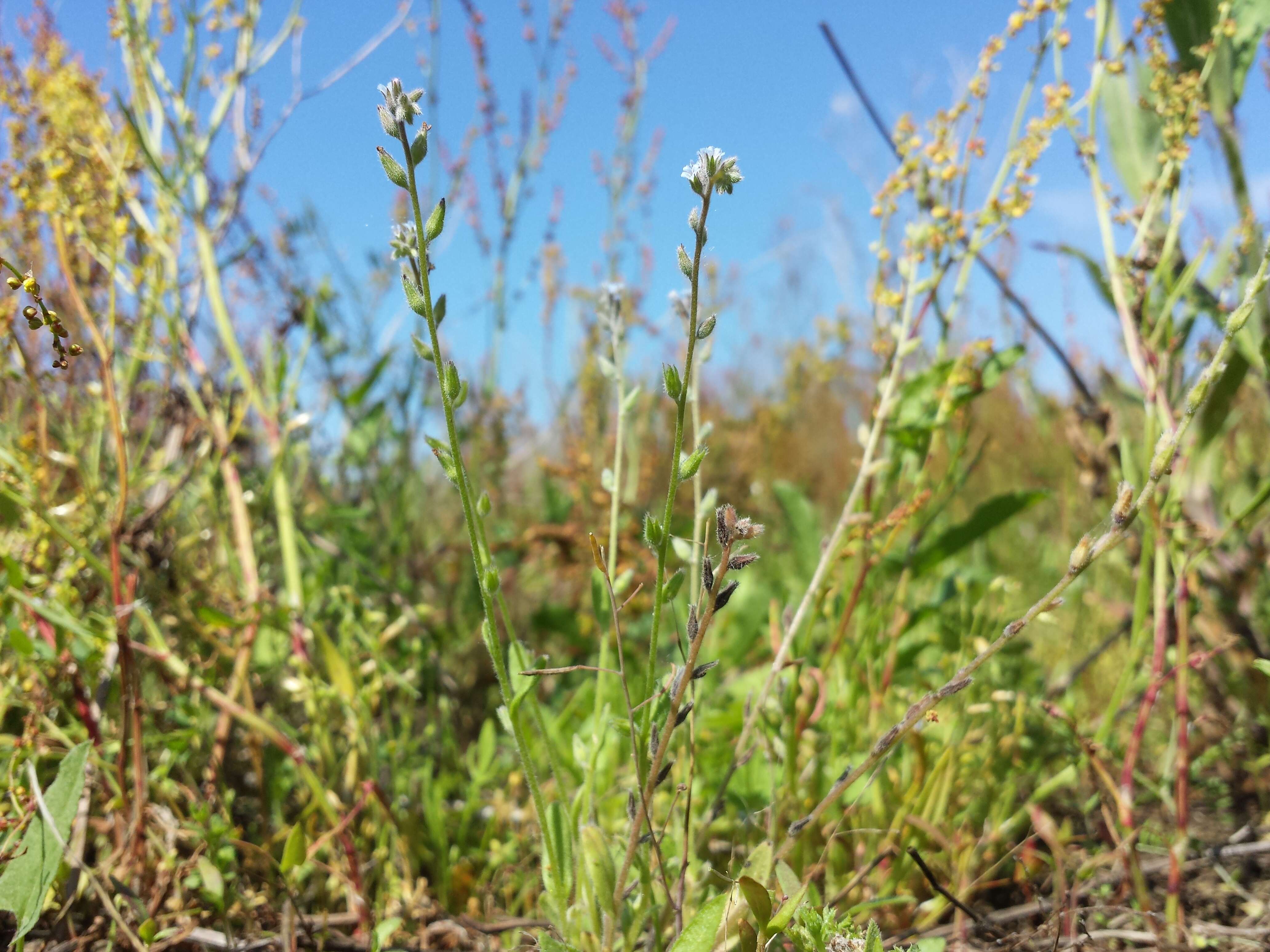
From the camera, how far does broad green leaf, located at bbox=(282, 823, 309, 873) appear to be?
0.75 m

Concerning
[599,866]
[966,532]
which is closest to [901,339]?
[966,532]

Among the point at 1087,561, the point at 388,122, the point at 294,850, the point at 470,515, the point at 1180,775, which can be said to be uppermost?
the point at 388,122

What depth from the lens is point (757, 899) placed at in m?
0.58

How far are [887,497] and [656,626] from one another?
86 cm

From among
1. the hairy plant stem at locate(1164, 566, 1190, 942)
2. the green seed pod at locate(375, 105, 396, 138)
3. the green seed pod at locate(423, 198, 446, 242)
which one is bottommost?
the hairy plant stem at locate(1164, 566, 1190, 942)

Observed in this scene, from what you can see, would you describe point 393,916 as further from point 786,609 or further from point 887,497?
point 887,497

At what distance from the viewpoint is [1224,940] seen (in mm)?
883

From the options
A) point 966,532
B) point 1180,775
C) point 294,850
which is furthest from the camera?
point 966,532

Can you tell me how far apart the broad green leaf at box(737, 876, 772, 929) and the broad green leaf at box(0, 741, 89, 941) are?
55 centimetres

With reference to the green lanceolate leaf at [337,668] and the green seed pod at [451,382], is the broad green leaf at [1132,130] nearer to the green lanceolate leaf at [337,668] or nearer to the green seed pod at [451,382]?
the green seed pod at [451,382]

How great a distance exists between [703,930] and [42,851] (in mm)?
567

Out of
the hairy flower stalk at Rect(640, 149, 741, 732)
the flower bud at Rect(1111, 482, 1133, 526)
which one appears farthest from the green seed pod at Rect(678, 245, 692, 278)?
the flower bud at Rect(1111, 482, 1133, 526)

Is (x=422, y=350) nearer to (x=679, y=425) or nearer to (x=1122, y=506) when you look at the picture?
(x=679, y=425)

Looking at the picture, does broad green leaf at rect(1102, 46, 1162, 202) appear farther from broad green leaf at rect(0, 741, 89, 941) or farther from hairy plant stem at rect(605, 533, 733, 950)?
broad green leaf at rect(0, 741, 89, 941)
